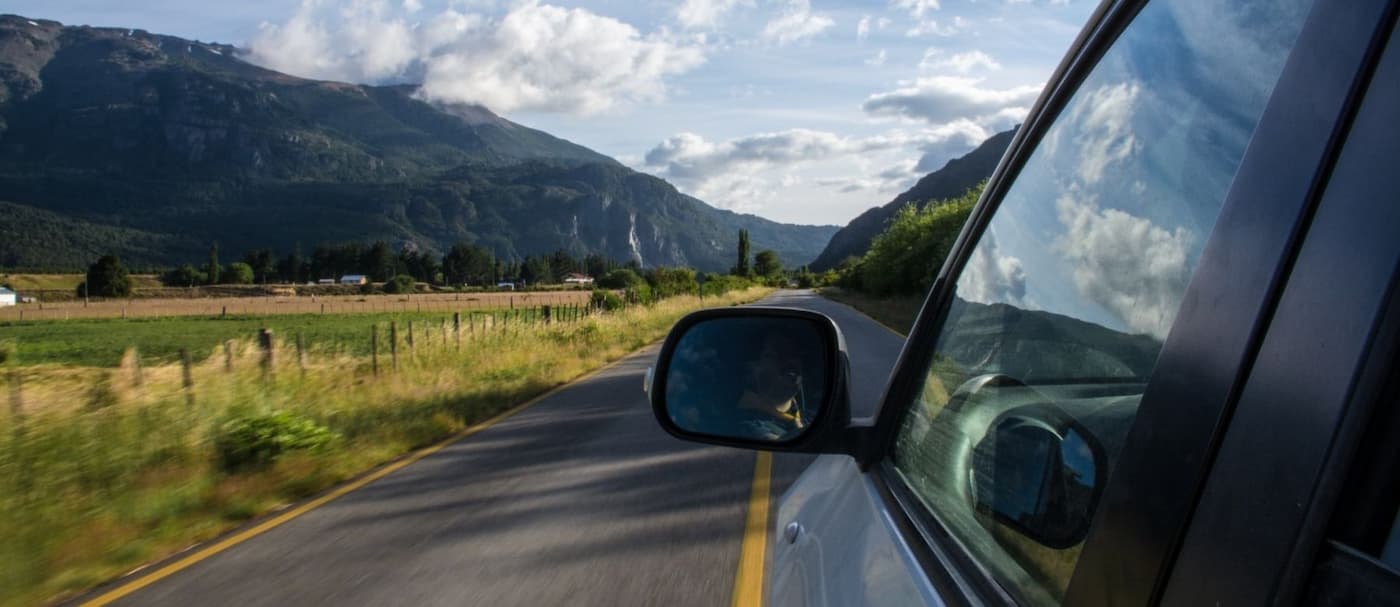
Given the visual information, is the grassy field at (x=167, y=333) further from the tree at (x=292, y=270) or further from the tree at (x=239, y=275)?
the tree at (x=292, y=270)

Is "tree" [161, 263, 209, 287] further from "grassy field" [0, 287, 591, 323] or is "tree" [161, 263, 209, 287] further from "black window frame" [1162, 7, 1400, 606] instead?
"black window frame" [1162, 7, 1400, 606]

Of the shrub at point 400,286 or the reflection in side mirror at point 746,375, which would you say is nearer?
the reflection in side mirror at point 746,375

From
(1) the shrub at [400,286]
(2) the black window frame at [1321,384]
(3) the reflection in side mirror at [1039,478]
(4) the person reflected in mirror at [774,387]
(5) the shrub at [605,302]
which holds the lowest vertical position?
(1) the shrub at [400,286]

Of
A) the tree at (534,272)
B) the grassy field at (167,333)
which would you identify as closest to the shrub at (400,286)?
the grassy field at (167,333)

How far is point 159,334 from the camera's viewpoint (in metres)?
59.5

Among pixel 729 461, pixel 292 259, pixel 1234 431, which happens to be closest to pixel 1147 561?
pixel 1234 431

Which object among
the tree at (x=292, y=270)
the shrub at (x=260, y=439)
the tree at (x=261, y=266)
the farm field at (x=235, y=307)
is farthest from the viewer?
the tree at (x=292, y=270)

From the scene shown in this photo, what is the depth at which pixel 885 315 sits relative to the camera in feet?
126

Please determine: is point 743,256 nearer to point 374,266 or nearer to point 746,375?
point 374,266

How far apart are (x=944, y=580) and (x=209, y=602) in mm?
4573

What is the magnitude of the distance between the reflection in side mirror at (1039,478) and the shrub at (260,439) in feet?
27.4

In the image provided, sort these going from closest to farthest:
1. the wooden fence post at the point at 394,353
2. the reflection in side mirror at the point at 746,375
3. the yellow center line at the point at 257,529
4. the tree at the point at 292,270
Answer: the reflection in side mirror at the point at 746,375, the yellow center line at the point at 257,529, the wooden fence post at the point at 394,353, the tree at the point at 292,270

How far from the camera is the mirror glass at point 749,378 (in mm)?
2117

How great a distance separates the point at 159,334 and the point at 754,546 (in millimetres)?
63259
